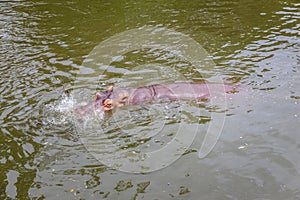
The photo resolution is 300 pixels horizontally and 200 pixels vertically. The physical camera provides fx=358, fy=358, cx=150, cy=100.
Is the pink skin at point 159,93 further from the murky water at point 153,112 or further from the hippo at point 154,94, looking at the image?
the murky water at point 153,112

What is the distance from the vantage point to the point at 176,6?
1426 centimetres

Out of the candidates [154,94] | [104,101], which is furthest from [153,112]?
[104,101]

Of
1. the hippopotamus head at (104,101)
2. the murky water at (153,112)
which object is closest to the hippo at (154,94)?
the hippopotamus head at (104,101)

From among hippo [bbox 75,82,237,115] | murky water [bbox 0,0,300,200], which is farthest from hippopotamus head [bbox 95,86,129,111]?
murky water [bbox 0,0,300,200]

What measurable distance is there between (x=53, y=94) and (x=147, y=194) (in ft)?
13.2

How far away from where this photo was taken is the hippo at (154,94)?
781 cm

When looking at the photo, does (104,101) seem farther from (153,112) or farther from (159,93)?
(159,93)

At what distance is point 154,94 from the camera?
8133 mm

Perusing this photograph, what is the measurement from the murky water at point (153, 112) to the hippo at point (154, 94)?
21cm

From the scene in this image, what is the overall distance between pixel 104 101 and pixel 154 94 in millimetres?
1183

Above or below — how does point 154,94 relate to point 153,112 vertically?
above

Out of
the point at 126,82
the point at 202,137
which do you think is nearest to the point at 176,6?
the point at 126,82

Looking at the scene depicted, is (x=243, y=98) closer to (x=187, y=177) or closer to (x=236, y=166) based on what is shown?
(x=236, y=166)

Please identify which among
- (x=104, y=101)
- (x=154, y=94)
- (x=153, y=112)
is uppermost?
(x=104, y=101)
